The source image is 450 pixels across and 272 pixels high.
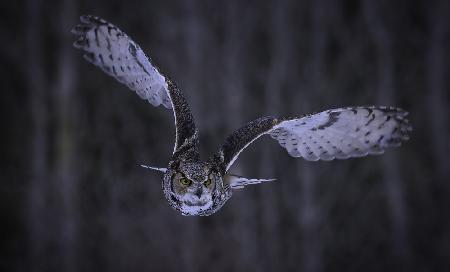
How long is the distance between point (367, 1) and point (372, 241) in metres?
2.53

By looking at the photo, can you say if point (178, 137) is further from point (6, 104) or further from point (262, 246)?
point (6, 104)

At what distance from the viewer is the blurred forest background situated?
17.8ft

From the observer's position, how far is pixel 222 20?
574cm

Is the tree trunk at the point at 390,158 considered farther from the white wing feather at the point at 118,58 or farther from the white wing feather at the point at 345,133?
the white wing feather at the point at 118,58

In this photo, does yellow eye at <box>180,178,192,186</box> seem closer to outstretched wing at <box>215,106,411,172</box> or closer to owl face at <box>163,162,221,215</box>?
owl face at <box>163,162,221,215</box>

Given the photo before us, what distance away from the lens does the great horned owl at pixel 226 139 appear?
5.32ft

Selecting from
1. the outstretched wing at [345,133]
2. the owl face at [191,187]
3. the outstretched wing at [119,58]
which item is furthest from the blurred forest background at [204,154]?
the owl face at [191,187]

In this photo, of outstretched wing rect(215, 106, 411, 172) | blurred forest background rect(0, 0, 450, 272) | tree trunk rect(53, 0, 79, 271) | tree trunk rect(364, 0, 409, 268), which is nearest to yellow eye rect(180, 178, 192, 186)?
outstretched wing rect(215, 106, 411, 172)

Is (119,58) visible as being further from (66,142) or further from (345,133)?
(66,142)

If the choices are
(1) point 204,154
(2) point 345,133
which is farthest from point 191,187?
(1) point 204,154

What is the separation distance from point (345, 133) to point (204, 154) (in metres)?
3.04

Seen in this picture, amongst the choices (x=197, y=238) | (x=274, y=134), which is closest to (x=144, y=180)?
(x=197, y=238)

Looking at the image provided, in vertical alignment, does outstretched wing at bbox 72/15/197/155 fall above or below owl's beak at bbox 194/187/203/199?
above

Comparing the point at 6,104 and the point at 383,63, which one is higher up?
the point at 383,63
